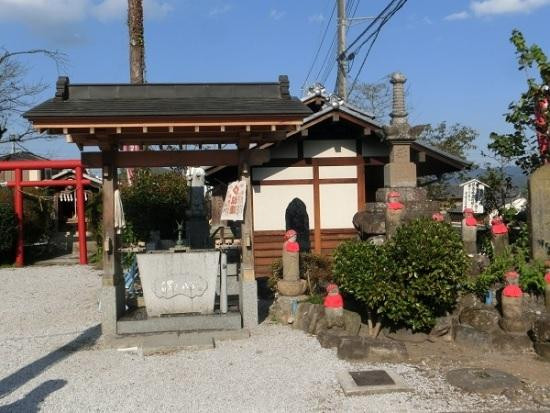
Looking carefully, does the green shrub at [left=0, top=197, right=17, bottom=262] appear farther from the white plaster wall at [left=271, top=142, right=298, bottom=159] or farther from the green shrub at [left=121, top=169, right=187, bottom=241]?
the white plaster wall at [left=271, top=142, right=298, bottom=159]

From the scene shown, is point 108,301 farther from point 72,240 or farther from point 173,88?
point 72,240

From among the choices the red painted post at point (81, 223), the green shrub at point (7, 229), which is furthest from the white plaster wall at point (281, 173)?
the green shrub at point (7, 229)

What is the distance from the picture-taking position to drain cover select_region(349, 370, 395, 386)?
19.3 ft

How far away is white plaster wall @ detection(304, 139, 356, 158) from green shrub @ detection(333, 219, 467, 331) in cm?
444

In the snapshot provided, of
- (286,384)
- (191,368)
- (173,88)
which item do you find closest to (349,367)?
(286,384)

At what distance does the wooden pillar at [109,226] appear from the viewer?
27.9ft

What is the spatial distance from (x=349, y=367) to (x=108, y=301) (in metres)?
3.80

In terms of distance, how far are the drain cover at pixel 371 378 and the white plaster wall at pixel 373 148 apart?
6.56 meters

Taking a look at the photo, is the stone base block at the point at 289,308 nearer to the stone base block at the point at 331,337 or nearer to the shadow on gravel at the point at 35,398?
the stone base block at the point at 331,337

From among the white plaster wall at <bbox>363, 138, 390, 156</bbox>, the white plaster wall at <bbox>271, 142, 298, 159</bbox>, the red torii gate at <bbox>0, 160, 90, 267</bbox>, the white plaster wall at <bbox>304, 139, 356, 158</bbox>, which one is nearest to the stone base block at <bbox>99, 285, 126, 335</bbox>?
the white plaster wall at <bbox>271, 142, 298, 159</bbox>

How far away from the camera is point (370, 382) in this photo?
19.5 feet

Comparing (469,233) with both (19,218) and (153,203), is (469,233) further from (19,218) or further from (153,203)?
(19,218)

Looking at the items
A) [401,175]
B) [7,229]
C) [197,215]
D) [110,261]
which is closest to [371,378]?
[110,261]

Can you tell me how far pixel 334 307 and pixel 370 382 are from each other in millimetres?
1920
